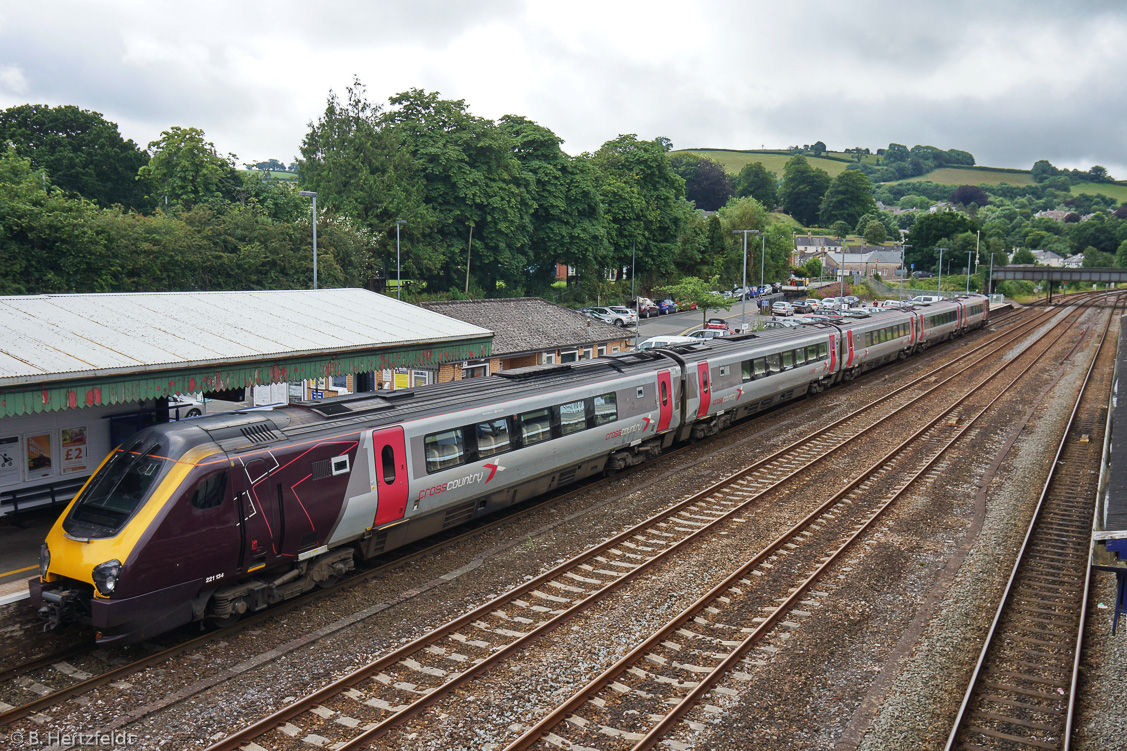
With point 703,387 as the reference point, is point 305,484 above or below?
below

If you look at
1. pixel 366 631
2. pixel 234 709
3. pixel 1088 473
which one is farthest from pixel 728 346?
pixel 234 709

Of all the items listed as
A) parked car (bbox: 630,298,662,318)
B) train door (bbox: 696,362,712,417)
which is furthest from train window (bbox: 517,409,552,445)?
parked car (bbox: 630,298,662,318)

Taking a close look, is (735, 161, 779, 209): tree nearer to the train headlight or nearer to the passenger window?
the passenger window

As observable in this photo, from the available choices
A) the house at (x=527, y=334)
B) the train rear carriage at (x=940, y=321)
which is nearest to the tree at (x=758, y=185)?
the train rear carriage at (x=940, y=321)

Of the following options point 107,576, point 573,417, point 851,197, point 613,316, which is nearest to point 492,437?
point 573,417

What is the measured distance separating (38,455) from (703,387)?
15.7m

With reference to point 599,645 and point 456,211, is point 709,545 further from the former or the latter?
point 456,211

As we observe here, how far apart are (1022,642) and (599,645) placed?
Result: 6134mm

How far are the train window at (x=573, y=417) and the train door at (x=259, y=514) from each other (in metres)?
6.85

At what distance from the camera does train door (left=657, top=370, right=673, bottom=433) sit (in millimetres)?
19822

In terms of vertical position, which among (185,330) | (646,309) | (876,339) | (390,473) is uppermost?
(646,309)

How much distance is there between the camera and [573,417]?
1678 cm

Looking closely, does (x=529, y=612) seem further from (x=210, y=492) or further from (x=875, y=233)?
(x=875, y=233)

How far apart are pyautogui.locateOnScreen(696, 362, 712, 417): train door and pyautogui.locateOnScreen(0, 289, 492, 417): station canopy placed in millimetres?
5950
